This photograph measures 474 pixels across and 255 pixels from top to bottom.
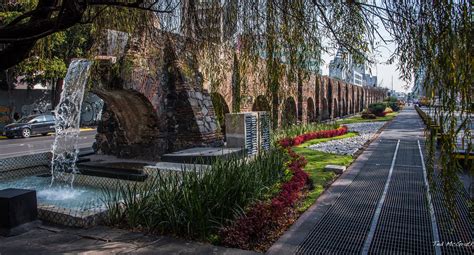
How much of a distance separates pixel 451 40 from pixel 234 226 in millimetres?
3140

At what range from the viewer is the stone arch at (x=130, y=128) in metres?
9.40

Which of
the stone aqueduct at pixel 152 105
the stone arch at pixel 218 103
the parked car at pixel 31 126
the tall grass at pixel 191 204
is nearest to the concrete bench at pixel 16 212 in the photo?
the tall grass at pixel 191 204

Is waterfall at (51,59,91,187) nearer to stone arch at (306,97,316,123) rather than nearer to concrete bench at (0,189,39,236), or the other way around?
concrete bench at (0,189,39,236)

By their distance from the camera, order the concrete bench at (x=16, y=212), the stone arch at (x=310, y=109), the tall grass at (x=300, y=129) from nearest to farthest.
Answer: the concrete bench at (x=16, y=212)
the tall grass at (x=300, y=129)
the stone arch at (x=310, y=109)

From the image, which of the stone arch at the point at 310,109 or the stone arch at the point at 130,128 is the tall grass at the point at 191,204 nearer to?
the stone arch at the point at 130,128

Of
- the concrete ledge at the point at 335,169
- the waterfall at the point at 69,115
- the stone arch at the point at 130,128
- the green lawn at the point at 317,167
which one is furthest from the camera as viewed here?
the stone arch at the point at 130,128

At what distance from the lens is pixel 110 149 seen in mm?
10648

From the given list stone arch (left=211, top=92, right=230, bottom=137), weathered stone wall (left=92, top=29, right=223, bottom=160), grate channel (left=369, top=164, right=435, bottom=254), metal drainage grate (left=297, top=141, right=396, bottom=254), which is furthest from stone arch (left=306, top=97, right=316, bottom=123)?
grate channel (left=369, top=164, right=435, bottom=254)

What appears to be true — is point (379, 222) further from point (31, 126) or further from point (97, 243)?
point (31, 126)

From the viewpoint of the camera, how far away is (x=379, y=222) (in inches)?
200

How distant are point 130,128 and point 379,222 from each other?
7261mm

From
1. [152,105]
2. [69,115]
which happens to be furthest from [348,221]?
[69,115]

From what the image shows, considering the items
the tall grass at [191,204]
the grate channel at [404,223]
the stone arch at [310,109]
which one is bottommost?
the grate channel at [404,223]

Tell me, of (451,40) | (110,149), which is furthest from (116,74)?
(451,40)
